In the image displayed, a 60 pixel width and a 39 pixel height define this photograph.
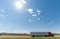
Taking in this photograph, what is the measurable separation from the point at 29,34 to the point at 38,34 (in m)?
2.28

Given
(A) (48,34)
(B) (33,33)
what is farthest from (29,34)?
(A) (48,34)

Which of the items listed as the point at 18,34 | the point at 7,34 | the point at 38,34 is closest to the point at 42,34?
the point at 38,34

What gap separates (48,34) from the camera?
1238 inches

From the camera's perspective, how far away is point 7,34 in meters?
32.1

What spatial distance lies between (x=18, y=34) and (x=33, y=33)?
13.4ft

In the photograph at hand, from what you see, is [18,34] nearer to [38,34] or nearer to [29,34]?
[29,34]

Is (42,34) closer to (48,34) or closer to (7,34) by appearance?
(48,34)

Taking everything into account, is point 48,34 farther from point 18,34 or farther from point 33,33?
point 18,34

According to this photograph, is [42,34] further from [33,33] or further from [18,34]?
[18,34]

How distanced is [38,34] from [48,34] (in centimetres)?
263

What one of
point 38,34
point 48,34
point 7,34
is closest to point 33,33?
point 38,34

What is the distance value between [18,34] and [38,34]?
16.8ft

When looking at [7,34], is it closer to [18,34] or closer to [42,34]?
[18,34]

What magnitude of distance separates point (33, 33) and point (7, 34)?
681cm
